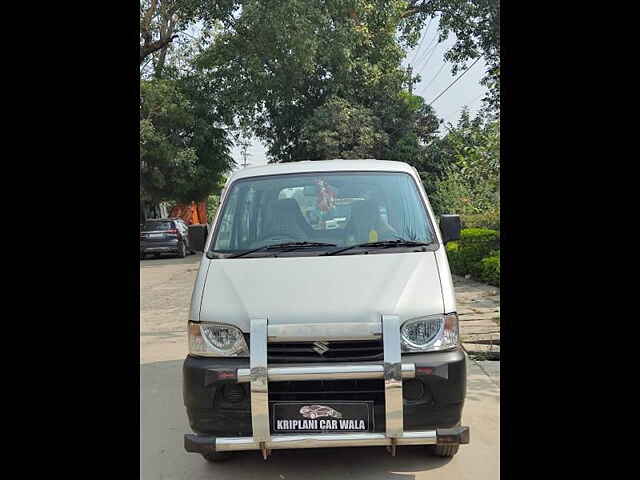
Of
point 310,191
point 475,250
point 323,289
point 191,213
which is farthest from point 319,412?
point 191,213

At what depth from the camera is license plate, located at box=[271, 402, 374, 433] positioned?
11.6 ft

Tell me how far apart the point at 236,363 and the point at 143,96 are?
20.7 meters

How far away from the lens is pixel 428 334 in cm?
368

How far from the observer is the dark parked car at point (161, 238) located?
22.0 meters

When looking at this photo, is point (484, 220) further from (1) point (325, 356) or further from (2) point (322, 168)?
(1) point (325, 356)

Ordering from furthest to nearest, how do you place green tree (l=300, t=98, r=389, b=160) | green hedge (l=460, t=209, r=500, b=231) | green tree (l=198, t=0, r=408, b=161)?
green tree (l=300, t=98, r=389, b=160) → green tree (l=198, t=0, r=408, b=161) → green hedge (l=460, t=209, r=500, b=231)

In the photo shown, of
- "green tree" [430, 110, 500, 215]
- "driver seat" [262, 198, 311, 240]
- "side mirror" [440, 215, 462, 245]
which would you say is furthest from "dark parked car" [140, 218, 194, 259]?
"side mirror" [440, 215, 462, 245]

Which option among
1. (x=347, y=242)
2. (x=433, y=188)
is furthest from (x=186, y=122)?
(x=347, y=242)

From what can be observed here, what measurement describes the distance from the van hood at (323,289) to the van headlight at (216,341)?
0.06 meters

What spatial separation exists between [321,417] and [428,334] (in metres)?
0.80

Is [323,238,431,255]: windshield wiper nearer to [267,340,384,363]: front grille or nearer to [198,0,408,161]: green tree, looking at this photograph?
[267,340,384,363]: front grille

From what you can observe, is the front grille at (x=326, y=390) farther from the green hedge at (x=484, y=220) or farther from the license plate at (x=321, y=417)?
the green hedge at (x=484, y=220)

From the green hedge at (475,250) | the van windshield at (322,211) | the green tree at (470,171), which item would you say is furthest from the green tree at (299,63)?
the van windshield at (322,211)

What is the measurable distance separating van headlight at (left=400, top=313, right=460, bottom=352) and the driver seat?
3.69 feet
